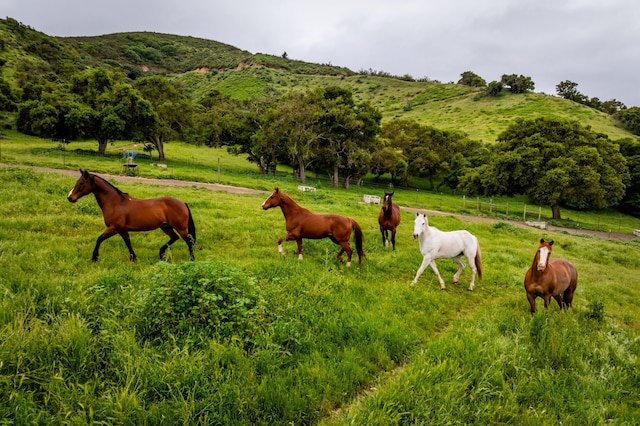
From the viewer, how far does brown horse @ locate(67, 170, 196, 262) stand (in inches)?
299

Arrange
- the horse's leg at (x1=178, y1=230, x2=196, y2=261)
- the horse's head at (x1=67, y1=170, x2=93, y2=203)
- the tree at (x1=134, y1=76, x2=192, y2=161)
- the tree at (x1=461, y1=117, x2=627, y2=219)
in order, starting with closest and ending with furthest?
the horse's head at (x1=67, y1=170, x2=93, y2=203)
the horse's leg at (x1=178, y1=230, x2=196, y2=261)
the tree at (x1=461, y1=117, x2=627, y2=219)
the tree at (x1=134, y1=76, x2=192, y2=161)

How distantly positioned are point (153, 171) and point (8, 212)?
64.5ft

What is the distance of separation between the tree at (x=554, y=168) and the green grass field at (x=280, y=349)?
101 ft

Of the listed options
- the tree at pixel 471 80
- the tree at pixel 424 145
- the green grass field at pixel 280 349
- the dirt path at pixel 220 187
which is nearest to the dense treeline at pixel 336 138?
the tree at pixel 424 145

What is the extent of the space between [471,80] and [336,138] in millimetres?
110416

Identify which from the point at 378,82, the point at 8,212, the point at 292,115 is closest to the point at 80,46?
the point at 378,82

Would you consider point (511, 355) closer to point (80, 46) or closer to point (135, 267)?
point (135, 267)

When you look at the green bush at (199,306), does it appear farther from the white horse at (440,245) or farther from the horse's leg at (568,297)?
the horse's leg at (568,297)

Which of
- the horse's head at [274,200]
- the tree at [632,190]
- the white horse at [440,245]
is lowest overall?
the white horse at [440,245]

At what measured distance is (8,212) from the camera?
32.6ft

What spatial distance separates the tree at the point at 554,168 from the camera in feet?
106

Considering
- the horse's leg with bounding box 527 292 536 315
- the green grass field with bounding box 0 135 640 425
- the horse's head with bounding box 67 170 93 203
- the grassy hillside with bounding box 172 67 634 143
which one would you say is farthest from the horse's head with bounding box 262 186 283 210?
the grassy hillside with bounding box 172 67 634 143

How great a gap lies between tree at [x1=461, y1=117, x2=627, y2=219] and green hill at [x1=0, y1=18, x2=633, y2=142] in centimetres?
2964

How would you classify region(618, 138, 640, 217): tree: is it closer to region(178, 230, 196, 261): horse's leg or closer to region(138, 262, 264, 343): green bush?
region(178, 230, 196, 261): horse's leg
